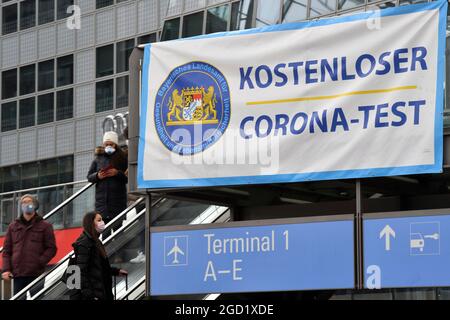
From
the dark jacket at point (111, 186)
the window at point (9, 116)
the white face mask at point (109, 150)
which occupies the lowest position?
the dark jacket at point (111, 186)

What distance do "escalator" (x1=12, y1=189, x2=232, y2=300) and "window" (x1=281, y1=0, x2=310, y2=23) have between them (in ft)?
10.3

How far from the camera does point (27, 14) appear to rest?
45.6 meters

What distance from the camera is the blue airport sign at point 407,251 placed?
1215 centimetres

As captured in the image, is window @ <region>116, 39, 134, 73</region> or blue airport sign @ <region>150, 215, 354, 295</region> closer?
blue airport sign @ <region>150, 215, 354, 295</region>

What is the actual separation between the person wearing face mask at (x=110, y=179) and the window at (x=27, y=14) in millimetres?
29141

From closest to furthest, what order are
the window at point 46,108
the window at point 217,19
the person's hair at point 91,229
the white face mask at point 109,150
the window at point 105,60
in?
1. the person's hair at point 91,229
2. the white face mask at point 109,150
3. the window at point 217,19
4. the window at point 105,60
5. the window at point 46,108

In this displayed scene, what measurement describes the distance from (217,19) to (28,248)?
5950 millimetres

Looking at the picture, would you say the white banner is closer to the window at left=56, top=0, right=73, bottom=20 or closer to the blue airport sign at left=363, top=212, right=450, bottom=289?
the blue airport sign at left=363, top=212, right=450, bottom=289

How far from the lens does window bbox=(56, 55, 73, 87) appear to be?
142ft

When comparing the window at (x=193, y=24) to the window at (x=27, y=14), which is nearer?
the window at (x=193, y=24)

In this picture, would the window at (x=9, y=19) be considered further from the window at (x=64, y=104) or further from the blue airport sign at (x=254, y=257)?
the blue airport sign at (x=254, y=257)

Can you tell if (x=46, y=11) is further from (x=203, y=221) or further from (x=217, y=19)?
→ (x=203, y=221)

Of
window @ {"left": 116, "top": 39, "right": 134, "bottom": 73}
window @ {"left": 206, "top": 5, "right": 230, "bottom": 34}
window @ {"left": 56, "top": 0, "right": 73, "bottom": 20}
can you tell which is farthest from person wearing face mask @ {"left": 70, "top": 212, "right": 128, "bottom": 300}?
window @ {"left": 56, "top": 0, "right": 73, "bottom": 20}

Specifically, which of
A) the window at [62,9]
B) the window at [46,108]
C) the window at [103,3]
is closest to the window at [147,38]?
the window at [103,3]
